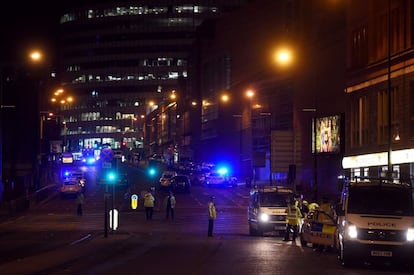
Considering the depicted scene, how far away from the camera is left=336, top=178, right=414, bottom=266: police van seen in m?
22.5

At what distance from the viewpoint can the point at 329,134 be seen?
78812mm

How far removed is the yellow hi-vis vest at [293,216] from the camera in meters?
33.3

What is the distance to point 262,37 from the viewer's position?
112500mm

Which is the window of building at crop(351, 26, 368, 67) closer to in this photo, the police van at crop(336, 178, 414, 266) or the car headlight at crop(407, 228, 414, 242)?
the police van at crop(336, 178, 414, 266)

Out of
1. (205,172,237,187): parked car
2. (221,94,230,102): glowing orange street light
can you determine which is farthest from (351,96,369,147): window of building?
(221,94,230,102): glowing orange street light

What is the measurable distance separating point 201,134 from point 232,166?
27.5m

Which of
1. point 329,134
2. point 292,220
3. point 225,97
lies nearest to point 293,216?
point 292,220

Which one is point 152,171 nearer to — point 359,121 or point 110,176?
point 359,121

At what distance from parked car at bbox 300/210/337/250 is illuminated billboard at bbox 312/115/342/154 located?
153ft

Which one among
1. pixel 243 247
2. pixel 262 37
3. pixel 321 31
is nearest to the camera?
pixel 243 247

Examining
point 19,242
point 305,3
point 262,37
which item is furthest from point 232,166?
point 19,242

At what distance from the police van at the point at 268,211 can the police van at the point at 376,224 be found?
12.9 metres

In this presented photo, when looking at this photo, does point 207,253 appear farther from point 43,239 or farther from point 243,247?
point 43,239

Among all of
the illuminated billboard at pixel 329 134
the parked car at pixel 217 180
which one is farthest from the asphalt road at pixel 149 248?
the parked car at pixel 217 180
